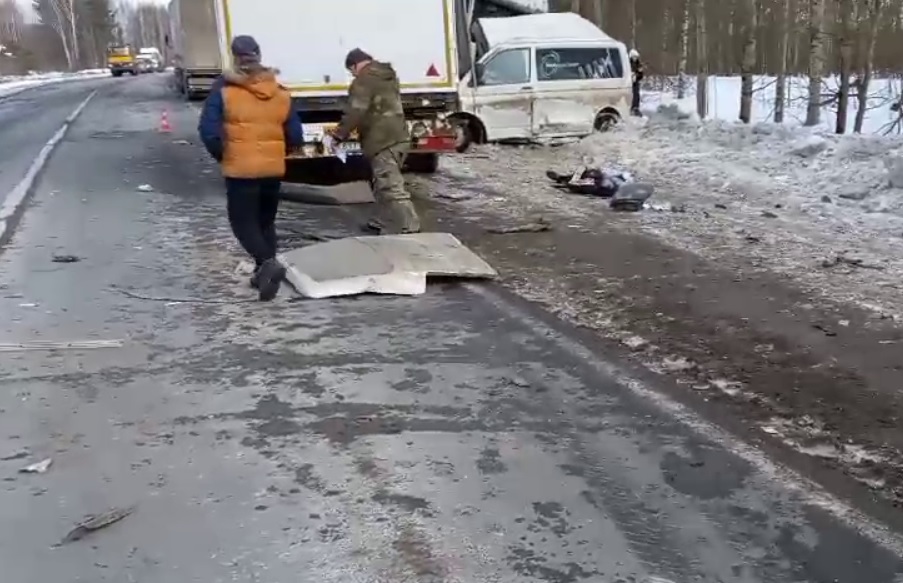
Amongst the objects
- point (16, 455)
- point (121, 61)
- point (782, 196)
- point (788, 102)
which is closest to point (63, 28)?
point (121, 61)

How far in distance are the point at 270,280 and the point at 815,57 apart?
12395 millimetres

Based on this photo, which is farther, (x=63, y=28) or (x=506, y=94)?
(x=63, y=28)

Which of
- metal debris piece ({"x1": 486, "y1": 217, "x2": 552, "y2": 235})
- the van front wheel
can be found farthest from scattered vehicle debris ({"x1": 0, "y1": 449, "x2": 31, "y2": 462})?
the van front wheel

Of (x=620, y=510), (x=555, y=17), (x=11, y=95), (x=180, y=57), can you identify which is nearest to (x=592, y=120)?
(x=555, y=17)

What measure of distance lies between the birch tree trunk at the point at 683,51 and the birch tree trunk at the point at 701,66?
0.40m

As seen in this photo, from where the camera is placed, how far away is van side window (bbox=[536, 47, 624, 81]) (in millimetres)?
16594

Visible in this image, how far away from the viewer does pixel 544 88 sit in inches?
649

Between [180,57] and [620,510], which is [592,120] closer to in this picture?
[620,510]

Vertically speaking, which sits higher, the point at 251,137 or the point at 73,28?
the point at 73,28

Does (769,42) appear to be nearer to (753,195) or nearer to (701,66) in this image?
(701,66)

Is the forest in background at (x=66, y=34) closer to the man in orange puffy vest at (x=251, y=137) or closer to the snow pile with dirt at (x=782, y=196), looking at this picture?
the snow pile with dirt at (x=782, y=196)

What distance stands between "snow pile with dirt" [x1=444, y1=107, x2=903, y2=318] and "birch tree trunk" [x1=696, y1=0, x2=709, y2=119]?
620 cm

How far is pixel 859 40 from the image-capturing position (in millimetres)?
15859

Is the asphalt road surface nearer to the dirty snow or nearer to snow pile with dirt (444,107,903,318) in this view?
the dirty snow
